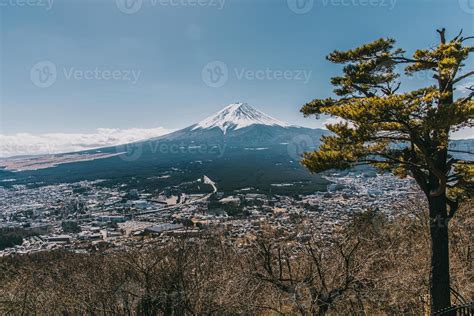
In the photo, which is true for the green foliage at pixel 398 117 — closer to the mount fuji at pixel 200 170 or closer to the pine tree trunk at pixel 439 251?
the pine tree trunk at pixel 439 251

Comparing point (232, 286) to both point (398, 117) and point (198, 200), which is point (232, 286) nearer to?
point (398, 117)

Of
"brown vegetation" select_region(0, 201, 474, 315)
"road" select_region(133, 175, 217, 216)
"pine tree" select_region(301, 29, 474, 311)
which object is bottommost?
"road" select_region(133, 175, 217, 216)

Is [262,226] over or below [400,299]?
over

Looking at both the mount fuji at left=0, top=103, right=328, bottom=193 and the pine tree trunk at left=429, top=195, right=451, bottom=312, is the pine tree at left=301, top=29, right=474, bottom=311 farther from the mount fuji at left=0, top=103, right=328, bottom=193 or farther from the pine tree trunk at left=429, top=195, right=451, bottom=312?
the mount fuji at left=0, top=103, right=328, bottom=193

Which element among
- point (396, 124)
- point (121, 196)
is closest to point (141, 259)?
point (396, 124)

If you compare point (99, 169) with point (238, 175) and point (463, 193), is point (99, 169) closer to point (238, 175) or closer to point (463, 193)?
point (238, 175)

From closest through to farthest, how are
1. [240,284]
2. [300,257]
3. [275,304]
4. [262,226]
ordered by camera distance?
[240,284] < [275,304] < [262,226] < [300,257]

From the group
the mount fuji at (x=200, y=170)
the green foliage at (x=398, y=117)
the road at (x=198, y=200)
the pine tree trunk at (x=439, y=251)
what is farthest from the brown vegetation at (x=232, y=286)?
the road at (x=198, y=200)

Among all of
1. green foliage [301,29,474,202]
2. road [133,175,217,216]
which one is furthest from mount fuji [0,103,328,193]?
green foliage [301,29,474,202]
